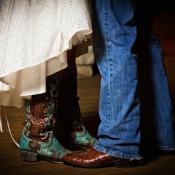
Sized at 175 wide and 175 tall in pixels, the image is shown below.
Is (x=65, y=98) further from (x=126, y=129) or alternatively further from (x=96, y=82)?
(x=96, y=82)

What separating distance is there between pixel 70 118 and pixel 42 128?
0.20m

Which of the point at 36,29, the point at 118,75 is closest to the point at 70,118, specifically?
the point at 118,75

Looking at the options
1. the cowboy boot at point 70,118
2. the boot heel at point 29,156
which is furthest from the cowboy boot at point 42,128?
the cowboy boot at point 70,118

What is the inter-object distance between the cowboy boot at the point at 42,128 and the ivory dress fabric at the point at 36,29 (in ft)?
0.61

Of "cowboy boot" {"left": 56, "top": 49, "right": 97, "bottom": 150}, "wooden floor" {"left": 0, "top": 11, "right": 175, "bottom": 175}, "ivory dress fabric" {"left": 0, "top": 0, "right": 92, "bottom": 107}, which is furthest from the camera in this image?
"cowboy boot" {"left": 56, "top": 49, "right": 97, "bottom": 150}

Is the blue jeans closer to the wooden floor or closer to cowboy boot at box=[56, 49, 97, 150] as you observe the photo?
the wooden floor

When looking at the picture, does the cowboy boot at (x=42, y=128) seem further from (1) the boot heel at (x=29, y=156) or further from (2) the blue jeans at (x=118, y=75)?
(2) the blue jeans at (x=118, y=75)

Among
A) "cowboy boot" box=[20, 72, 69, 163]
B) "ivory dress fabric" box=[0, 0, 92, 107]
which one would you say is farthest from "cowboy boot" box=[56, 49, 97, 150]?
"ivory dress fabric" box=[0, 0, 92, 107]

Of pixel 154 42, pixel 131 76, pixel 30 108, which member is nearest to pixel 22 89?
pixel 30 108

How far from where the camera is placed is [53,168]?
1407 millimetres

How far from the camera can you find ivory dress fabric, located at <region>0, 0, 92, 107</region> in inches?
47.2

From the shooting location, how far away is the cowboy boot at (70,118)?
1.55 metres

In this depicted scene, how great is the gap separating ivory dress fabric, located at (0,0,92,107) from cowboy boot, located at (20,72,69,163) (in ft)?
0.61

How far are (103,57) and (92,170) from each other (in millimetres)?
423
